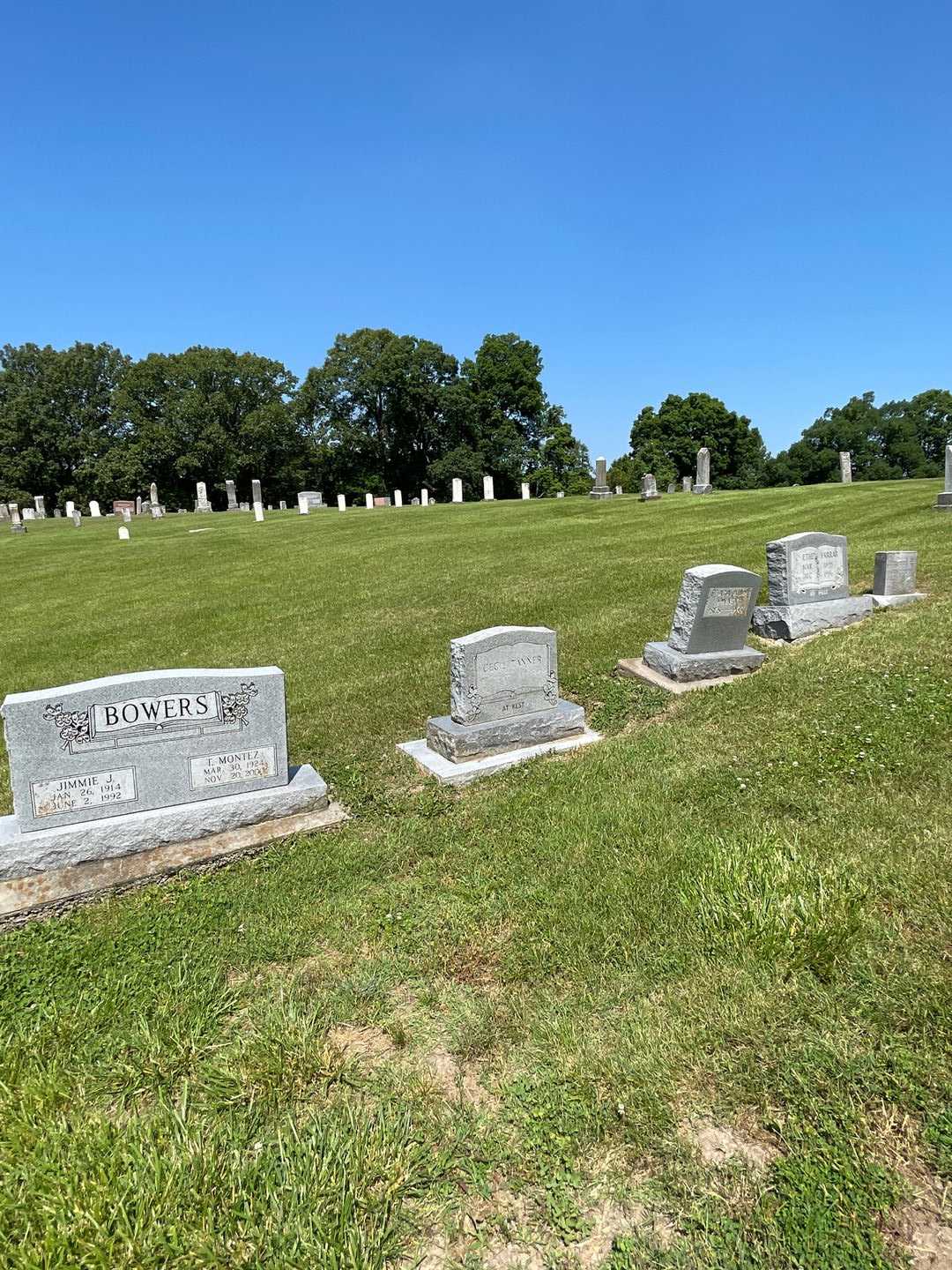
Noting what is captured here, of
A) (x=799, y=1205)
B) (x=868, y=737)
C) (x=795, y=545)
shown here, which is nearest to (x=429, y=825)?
(x=799, y=1205)

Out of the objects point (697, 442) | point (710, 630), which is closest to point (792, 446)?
point (697, 442)

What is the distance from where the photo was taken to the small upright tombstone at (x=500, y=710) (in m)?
5.73

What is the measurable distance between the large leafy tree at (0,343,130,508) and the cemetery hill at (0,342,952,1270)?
59144 mm

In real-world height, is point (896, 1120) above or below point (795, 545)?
below

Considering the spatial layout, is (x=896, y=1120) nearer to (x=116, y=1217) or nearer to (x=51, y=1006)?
(x=116, y=1217)

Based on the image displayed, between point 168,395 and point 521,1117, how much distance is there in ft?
225

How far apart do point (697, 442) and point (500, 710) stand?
71.2 metres

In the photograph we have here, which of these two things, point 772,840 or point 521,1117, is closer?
point 521,1117

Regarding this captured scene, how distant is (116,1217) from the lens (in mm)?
2094

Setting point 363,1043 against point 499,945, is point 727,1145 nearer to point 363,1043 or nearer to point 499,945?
point 499,945

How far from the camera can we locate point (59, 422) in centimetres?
5966

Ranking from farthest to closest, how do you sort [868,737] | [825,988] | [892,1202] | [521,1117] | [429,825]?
[868,737] < [429,825] < [825,988] < [521,1117] < [892,1202]

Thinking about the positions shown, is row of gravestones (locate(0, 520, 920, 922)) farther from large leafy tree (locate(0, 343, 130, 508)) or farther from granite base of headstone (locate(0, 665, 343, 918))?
large leafy tree (locate(0, 343, 130, 508))

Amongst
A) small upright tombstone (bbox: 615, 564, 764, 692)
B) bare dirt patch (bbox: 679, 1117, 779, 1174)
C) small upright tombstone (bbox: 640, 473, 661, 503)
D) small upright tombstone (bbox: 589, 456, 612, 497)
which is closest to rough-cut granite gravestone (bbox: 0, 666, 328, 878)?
bare dirt patch (bbox: 679, 1117, 779, 1174)
